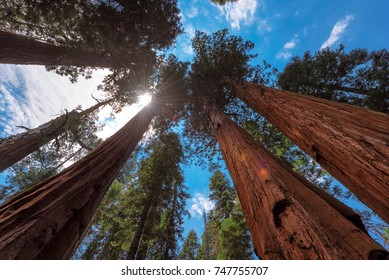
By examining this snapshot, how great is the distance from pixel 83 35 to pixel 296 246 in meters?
8.55

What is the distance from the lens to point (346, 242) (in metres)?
A: 1.44

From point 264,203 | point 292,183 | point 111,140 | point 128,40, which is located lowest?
point 264,203

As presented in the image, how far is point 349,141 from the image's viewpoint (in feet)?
6.88

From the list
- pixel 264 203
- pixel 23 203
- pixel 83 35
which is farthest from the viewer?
pixel 83 35

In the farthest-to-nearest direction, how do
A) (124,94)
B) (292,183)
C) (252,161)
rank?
(124,94)
(252,161)
(292,183)

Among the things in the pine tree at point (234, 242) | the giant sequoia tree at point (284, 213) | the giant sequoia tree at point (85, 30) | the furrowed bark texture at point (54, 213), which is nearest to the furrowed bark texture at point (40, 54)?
the giant sequoia tree at point (85, 30)

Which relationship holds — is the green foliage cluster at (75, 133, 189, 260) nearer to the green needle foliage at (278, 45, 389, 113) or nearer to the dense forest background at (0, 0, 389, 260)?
the dense forest background at (0, 0, 389, 260)

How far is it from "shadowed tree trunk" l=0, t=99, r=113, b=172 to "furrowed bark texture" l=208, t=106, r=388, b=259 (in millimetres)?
7408

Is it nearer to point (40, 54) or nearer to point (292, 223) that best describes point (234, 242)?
point (292, 223)

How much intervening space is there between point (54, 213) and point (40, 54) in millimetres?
6806

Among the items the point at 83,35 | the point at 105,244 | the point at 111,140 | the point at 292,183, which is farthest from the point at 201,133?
the point at 105,244

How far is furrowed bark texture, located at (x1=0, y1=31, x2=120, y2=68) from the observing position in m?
5.39

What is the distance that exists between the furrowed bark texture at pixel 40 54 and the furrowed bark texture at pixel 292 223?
7.32m

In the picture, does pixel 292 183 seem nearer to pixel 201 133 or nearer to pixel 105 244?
pixel 201 133
